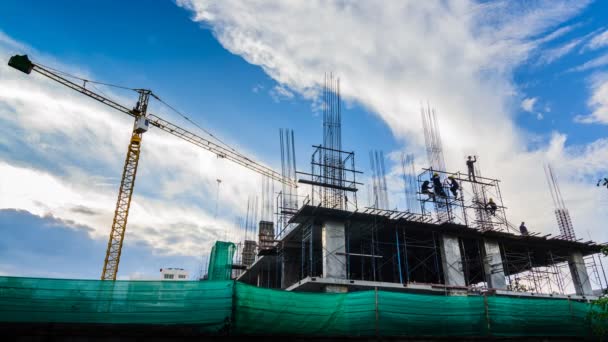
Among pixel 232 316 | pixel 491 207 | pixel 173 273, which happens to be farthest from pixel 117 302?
pixel 173 273

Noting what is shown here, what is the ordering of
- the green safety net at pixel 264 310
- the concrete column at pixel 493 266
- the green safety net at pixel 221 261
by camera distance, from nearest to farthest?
1. the green safety net at pixel 264 310
2. the concrete column at pixel 493 266
3. the green safety net at pixel 221 261

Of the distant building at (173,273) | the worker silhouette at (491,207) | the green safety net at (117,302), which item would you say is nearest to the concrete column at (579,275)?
the worker silhouette at (491,207)

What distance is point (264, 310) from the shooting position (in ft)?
30.8

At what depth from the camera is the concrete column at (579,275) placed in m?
27.4

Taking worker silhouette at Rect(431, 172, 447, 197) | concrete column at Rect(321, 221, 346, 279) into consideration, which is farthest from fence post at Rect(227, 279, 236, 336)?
worker silhouette at Rect(431, 172, 447, 197)

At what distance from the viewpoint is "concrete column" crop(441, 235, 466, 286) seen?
23.7 m

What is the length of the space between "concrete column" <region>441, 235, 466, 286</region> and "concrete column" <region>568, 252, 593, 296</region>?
10.5 m

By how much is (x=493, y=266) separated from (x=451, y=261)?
320 cm

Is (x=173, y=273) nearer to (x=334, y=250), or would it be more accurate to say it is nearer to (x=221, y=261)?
(x=221, y=261)

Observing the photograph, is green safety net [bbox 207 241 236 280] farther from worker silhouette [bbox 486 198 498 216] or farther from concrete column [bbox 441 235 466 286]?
worker silhouette [bbox 486 198 498 216]

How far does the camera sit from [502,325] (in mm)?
11398

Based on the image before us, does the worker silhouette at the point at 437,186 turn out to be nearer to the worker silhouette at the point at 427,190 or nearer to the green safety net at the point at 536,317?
the worker silhouette at the point at 427,190

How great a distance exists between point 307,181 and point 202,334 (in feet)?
57.2

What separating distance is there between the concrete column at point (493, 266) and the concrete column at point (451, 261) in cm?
228
